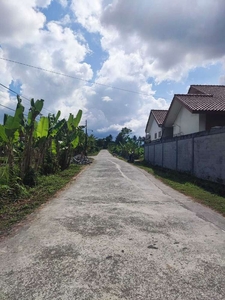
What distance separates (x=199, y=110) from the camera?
44.4ft

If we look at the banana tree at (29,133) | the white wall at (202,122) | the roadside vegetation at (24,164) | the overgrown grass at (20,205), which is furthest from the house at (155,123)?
the overgrown grass at (20,205)

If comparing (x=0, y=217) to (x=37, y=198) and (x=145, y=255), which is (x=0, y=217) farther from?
(x=145, y=255)

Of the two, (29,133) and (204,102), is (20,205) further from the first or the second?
(204,102)

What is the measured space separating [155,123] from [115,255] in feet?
83.1

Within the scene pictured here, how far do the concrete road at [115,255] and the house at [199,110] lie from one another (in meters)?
9.32

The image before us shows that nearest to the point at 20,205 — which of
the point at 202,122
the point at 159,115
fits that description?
the point at 202,122

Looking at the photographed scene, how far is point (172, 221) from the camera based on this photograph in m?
4.99

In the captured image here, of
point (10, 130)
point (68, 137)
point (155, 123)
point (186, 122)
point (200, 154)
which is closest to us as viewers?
point (10, 130)

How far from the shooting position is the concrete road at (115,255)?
2.54m

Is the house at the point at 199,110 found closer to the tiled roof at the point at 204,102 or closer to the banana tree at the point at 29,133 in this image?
the tiled roof at the point at 204,102

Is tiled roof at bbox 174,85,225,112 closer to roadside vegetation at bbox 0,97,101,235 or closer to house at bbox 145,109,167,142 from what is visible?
house at bbox 145,109,167,142

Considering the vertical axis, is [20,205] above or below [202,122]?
below

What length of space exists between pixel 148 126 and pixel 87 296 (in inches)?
1194

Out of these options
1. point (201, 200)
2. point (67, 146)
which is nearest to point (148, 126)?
point (67, 146)
